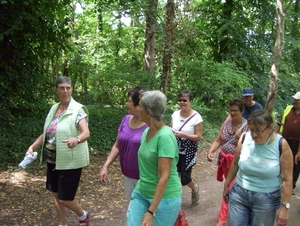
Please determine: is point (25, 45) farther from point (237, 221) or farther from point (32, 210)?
point (237, 221)

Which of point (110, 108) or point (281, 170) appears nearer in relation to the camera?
point (281, 170)

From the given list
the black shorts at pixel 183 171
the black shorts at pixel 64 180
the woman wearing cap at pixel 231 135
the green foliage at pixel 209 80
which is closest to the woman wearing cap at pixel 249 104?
the woman wearing cap at pixel 231 135

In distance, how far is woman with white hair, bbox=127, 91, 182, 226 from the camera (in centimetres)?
234

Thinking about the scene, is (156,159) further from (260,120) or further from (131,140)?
(260,120)

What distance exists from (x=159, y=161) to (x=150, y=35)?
317 inches

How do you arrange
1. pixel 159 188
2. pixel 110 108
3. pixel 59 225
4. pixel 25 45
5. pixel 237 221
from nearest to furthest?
1. pixel 159 188
2. pixel 237 221
3. pixel 59 225
4. pixel 25 45
5. pixel 110 108

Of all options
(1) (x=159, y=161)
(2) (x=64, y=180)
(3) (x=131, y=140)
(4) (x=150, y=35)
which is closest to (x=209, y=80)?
(4) (x=150, y=35)

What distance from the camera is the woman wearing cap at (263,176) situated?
8.70ft

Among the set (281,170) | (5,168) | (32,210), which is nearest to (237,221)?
(281,170)

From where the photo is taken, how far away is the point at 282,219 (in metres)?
2.64

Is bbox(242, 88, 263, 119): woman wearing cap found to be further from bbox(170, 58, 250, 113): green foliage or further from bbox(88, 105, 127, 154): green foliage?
bbox(170, 58, 250, 113): green foliage

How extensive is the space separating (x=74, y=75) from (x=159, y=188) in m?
16.9

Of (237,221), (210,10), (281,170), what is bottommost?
(237,221)

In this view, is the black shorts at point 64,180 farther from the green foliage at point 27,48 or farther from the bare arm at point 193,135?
the green foliage at point 27,48
